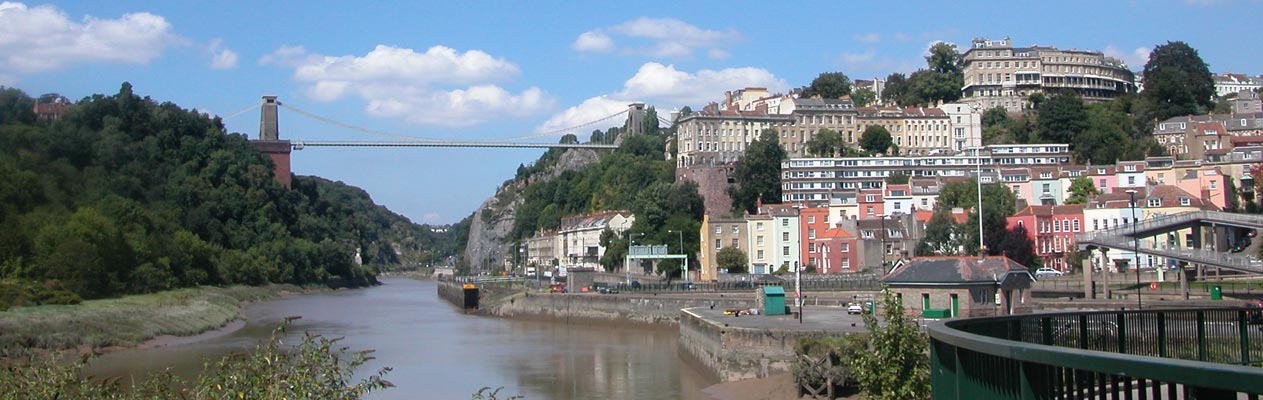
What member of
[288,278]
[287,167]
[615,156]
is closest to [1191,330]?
[288,278]

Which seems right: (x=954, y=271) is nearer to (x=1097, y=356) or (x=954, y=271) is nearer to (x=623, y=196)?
(x=1097, y=356)

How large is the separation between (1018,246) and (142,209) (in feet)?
171

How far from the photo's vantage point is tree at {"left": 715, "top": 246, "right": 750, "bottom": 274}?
66812mm

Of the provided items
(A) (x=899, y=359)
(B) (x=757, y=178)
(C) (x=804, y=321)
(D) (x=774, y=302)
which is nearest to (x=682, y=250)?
(B) (x=757, y=178)

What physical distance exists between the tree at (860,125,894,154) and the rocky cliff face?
4556cm

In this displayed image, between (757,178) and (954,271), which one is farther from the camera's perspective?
(757,178)

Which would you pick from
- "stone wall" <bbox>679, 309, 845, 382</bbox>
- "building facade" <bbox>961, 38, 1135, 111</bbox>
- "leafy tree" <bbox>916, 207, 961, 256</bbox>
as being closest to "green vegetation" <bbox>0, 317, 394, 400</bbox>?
"stone wall" <bbox>679, 309, 845, 382</bbox>

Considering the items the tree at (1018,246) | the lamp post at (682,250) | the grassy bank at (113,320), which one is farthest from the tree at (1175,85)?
the grassy bank at (113,320)

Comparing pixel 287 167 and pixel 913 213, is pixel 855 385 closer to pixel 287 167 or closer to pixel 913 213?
pixel 913 213

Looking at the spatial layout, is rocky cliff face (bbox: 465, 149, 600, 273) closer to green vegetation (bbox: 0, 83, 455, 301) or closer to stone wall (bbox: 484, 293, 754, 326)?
green vegetation (bbox: 0, 83, 455, 301)

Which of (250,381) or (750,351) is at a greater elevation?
(250,381)

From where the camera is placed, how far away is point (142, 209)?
243ft

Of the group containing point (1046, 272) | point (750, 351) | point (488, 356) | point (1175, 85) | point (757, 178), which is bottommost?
point (488, 356)

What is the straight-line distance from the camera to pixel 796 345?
2606cm
